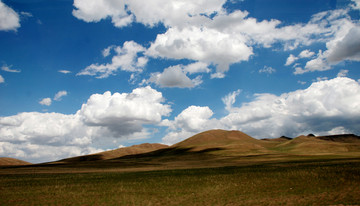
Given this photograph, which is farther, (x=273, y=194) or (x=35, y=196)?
(x=35, y=196)

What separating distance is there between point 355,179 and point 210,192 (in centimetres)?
1842

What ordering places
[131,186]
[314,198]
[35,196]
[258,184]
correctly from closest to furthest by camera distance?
[314,198] → [35,196] → [258,184] → [131,186]

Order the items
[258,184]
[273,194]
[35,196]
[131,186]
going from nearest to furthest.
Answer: [273,194] < [35,196] < [258,184] < [131,186]

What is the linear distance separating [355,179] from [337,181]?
7.79 feet

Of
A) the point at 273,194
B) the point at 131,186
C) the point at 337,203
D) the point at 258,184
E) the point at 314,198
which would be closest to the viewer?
the point at 337,203

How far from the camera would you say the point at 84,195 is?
31.6 metres

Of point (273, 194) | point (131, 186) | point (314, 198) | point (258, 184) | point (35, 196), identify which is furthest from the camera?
point (131, 186)

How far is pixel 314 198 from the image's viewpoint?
1033 inches

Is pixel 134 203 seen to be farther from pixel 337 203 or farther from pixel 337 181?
pixel 337 181

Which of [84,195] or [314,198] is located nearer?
[314,198]

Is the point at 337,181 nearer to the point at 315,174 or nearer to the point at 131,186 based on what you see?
the point at 315,174

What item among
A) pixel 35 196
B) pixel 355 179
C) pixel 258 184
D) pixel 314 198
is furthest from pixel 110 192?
pixel 355 179

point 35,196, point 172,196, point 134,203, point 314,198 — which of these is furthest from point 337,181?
point 35,196

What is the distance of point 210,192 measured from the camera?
32.0 meters
